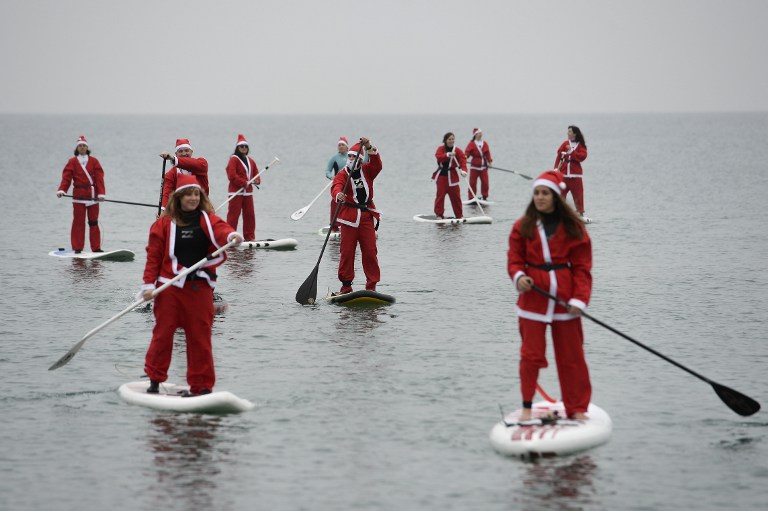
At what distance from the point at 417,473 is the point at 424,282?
391 inches

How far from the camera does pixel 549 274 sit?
1009 centimetres

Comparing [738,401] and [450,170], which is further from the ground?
[450,170]

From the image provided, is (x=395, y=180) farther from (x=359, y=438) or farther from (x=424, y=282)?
(x=359, y=438)

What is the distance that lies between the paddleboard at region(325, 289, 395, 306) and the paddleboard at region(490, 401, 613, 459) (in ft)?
21.1

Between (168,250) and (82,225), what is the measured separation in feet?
38.3

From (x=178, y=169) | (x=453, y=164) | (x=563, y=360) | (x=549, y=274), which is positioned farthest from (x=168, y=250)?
(x=453, y=164)

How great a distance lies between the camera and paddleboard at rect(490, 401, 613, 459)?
32.2ft

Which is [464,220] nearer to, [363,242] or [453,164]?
[453,164]

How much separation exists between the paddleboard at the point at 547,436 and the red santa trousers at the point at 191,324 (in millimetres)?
2665

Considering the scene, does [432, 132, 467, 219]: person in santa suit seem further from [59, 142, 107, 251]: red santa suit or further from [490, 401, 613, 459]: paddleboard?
[490, 401, 613, 459]: paddleboard

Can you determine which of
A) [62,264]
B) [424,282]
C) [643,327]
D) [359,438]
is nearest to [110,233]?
[62,264]

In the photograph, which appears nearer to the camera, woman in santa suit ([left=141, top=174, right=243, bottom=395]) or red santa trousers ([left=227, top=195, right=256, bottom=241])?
woman in santa suit ([left=141, top=174, right=243, bottom=395])

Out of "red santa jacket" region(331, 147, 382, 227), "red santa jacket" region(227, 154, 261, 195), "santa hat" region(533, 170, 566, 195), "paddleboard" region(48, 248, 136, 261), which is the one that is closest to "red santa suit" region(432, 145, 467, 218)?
"red santa jacket" region(227, 154, 261, 195)

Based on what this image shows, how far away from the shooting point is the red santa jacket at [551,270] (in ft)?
33.0
